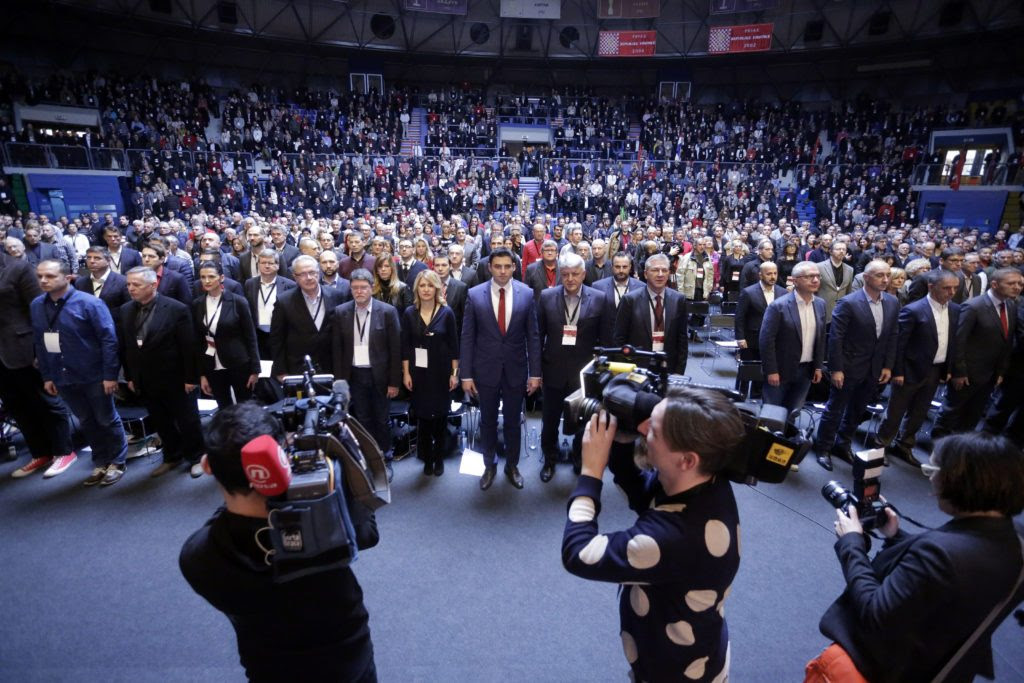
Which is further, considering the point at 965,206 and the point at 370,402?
the point at 965,206

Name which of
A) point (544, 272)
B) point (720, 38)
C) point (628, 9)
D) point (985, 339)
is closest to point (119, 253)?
point (544, 272)

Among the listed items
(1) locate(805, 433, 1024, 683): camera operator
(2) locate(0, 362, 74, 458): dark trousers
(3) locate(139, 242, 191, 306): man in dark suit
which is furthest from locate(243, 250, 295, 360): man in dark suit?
(1) locate(805, 433, 1024, 683): camera operator

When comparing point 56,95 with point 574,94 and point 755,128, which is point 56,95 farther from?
point 755,128

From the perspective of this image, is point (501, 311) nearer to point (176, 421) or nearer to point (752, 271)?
point (176, 421)

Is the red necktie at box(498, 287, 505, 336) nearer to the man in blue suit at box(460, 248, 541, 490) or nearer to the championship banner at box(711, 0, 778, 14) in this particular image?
the man in blue suit at box(460, 248, 541, 490)

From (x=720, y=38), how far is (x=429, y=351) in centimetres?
2241

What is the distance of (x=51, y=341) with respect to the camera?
12.0 ft

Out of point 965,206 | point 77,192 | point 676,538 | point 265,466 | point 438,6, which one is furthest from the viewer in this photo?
point 438,6

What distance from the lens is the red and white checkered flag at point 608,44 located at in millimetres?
21234

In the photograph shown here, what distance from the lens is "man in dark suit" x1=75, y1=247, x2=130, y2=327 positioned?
4.38 metres

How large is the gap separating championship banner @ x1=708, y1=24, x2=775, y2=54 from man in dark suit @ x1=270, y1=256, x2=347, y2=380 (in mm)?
22254

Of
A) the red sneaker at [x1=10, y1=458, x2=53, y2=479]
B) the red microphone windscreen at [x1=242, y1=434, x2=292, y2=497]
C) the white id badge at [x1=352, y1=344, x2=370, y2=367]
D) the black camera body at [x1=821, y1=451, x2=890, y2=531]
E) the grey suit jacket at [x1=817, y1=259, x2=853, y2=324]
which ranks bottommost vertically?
the red sneaker at [x1=10, y1=458, x2=53, y2=479]

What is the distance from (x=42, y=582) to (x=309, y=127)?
20338mm

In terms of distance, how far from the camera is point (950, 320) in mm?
4211
